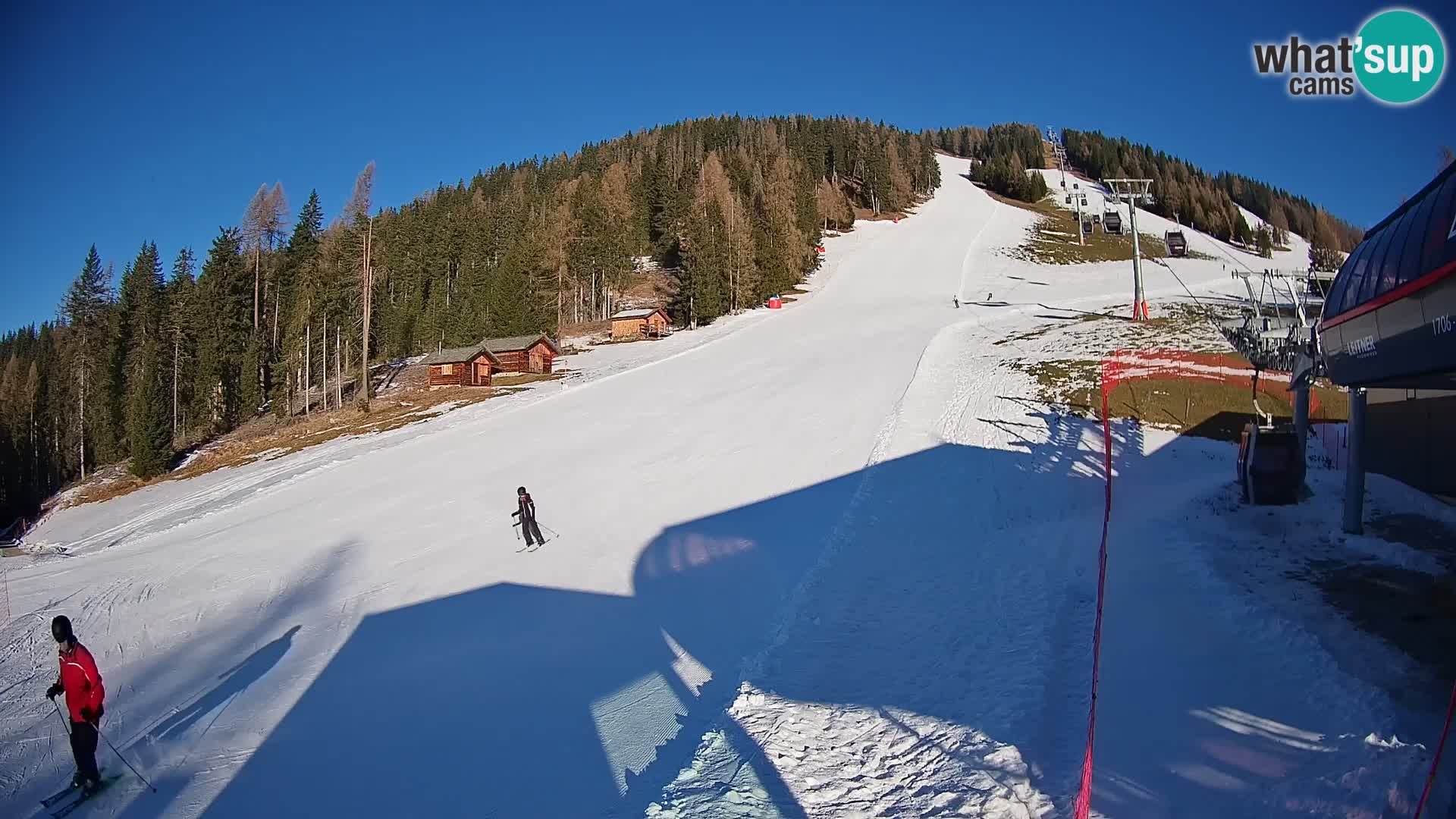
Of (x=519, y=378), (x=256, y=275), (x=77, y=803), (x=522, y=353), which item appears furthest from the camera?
(x=256, y=275)

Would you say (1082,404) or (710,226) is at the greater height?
(710,226)

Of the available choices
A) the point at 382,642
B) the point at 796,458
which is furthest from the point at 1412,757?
the point at 796,458

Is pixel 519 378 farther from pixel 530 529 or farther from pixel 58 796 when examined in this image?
pixel 58 796

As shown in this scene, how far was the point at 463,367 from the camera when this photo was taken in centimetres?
4631

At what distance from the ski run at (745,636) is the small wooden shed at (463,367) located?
2328cm

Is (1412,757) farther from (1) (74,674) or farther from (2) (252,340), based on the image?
(2) (252,340)

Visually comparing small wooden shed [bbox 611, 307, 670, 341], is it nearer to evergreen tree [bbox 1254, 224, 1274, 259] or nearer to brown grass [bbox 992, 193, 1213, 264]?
brown grass [bbox 992, 193, 1213, 264]

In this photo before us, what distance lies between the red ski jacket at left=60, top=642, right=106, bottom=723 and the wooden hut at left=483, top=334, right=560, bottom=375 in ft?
133

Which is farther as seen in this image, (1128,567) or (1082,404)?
(1082,404)

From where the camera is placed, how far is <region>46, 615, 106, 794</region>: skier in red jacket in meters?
7.03

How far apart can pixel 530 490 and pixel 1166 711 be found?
1495 cm

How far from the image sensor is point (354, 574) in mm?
13688

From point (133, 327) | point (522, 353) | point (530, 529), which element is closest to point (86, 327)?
point (133, 327)

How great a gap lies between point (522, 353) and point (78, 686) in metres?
41.6
